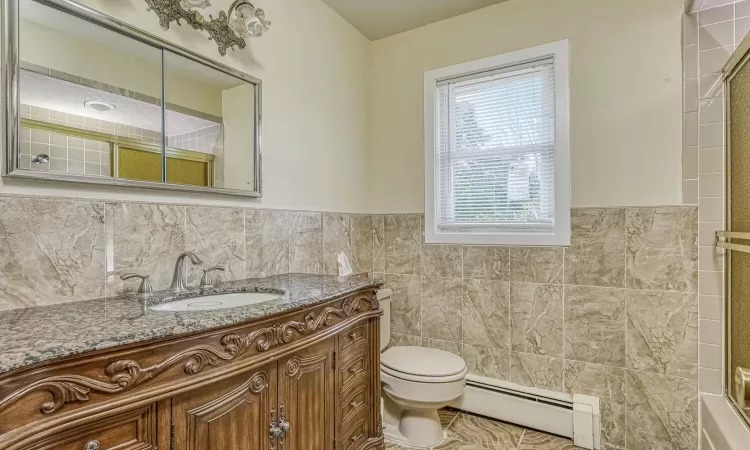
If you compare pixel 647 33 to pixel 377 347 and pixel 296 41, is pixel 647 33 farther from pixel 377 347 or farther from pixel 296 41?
pixel 377 347

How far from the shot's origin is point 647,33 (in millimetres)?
1955

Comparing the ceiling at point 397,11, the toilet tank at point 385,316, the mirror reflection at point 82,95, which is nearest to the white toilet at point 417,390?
the toilet tank at point 385,316

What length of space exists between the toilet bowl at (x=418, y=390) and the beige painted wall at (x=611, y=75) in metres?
1.17

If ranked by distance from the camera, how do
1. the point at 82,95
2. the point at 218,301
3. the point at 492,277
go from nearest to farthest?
the point at 82,95 < the point at 218,301 < the point at 492,277

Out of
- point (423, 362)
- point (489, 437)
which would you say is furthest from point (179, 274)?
point (489, 437)

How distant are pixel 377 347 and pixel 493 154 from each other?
55.2 inches

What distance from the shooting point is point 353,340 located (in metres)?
1.65

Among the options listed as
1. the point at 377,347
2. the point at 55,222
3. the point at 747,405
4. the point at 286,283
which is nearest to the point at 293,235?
the point at 286,283

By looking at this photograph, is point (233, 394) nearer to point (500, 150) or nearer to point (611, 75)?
point (500, 150)

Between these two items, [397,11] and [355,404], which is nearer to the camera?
[355,404]

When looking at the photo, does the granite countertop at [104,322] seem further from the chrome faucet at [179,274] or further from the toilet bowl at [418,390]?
the toilet bowl at [418,390]

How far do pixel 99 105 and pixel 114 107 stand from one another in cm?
5

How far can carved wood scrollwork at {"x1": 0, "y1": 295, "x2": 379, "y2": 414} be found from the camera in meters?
0.74

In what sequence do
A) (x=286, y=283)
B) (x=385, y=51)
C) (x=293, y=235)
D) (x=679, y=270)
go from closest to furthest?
(x=286, y=283) < (x=679, y=270) < (x=293, y=235) < (x=385, y=51)
